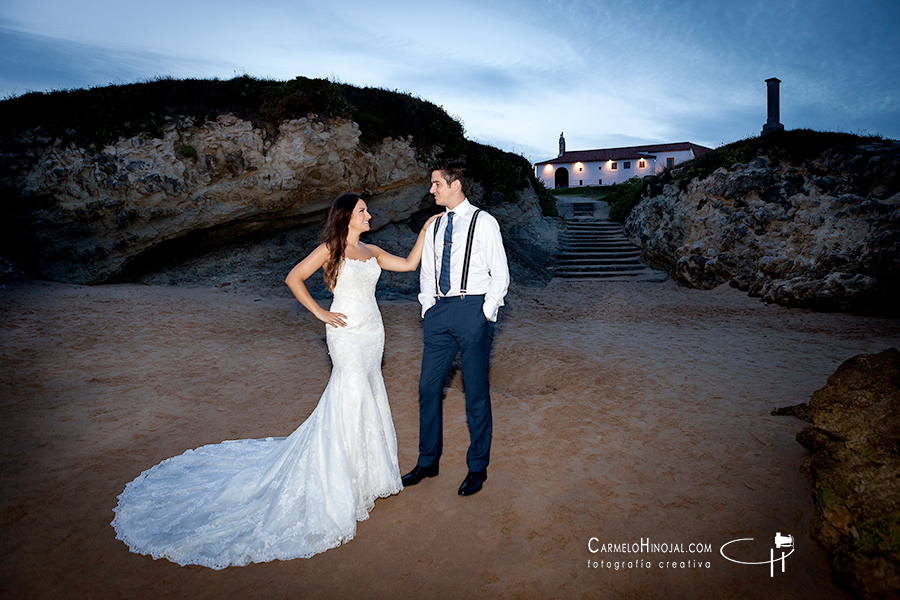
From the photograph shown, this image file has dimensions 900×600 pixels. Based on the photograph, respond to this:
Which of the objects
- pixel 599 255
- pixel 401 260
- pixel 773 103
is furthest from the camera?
pixel 773 103

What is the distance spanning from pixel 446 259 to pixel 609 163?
4316 centimetres

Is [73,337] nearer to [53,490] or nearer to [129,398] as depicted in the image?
[129,398]

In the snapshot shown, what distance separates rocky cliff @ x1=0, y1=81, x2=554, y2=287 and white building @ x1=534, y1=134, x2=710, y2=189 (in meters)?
31.1

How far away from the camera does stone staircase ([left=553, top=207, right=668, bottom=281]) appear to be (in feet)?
51.1

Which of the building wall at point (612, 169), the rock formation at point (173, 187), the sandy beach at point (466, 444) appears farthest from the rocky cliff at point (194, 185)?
the building wall at point (612, 169)

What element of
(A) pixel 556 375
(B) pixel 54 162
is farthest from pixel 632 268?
(B) pixel 54 162

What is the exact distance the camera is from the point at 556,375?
20.7 ft

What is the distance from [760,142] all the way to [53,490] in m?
17.0

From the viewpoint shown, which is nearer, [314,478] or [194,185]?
[314,478]

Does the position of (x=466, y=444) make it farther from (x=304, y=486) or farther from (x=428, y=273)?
(x=428, y=273)

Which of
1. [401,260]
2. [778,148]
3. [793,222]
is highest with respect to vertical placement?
[778,148]

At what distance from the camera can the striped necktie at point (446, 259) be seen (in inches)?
135

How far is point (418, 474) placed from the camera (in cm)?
365

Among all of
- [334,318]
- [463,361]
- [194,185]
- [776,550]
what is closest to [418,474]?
[463,361]
